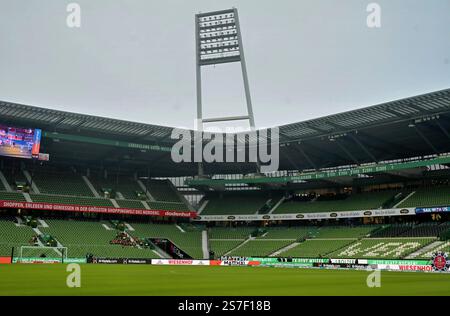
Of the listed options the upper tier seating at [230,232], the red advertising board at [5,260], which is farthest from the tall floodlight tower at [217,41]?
the red advertising board at [5,260]

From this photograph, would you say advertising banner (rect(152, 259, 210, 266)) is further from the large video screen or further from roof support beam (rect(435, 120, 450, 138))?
roof support beam (rect(435, 120, 450, 138))

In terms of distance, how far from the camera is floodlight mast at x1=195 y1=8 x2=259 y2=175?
71.1 metres

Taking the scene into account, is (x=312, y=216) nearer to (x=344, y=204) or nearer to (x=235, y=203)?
(x=344, y=204)

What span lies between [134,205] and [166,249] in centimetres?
891

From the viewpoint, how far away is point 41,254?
55250 mm

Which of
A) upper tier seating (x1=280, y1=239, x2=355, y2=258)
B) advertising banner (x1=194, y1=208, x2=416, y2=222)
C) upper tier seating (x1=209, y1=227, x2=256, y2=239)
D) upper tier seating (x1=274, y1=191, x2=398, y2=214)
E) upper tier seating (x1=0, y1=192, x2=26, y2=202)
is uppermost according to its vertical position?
upper tier seating (x1=0, y1=192, x2=26, y2=202)

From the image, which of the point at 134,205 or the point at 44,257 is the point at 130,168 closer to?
the point at 134,205

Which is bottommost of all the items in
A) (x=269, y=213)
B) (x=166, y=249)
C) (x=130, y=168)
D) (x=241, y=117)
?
(x=166, y=249)

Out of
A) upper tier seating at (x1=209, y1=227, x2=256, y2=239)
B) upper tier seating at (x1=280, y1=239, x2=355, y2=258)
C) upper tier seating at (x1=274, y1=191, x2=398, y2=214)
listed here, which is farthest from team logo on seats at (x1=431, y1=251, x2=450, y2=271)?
upper tier seating at (x1=209, y1=227, x2=256, y2=239)

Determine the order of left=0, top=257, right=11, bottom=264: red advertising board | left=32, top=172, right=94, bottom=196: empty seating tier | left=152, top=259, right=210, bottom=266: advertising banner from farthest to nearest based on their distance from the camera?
left=32, top=172, right=94, bottom=196: empty seating tier
left=152, top=259, right=210, bottom=266: advertising banner
left=0, top=257, right=11, bottom=264: red advertising board

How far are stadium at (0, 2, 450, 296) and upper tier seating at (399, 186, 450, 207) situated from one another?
21 centimetres

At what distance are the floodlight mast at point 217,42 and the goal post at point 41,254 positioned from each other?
25473 mm

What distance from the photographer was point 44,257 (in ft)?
179
